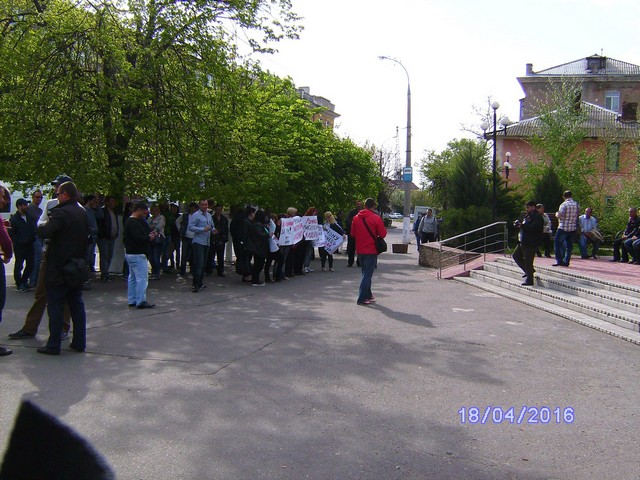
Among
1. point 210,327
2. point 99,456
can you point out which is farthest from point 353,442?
point 210,327

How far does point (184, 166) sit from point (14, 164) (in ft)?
11.3

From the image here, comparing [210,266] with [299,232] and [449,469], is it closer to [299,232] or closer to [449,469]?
[299,232]

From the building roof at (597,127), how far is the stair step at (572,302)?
68.8 feet

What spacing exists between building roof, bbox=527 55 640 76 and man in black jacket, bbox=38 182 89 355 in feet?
212

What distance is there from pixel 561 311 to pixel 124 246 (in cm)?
918

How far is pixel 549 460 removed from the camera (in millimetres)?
4516

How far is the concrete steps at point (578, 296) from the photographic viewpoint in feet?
31.6

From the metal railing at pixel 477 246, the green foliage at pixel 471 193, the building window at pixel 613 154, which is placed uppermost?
the building window at pixel 613 154

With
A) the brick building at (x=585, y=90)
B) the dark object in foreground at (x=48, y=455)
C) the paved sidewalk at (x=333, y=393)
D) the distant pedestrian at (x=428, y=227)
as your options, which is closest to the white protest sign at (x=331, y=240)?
the distant pedestrian at (x=428, y=227)

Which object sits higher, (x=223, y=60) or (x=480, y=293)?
(x=223, y=60)

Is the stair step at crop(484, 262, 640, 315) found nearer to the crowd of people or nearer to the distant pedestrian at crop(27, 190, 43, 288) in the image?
the crowd of people

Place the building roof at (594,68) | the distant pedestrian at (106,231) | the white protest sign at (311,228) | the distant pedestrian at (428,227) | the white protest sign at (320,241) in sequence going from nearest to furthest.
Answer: the distant pedestrian at (106,231) < the white protest sign at (311,228) < the white protest sign at (320,241) < the distant pedestrian at (428,227) < the building roof at (594,68)
